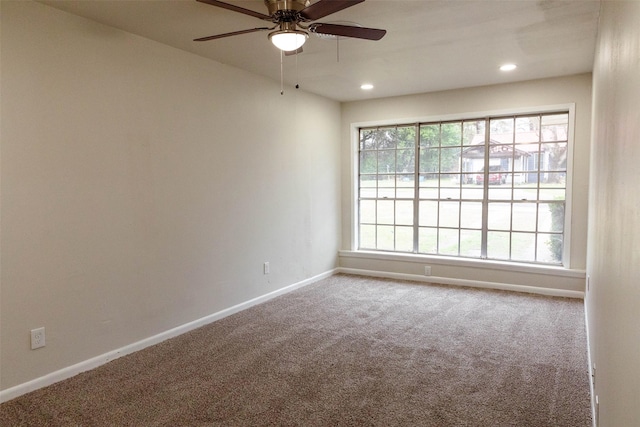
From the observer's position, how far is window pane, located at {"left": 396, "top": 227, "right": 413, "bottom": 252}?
5785 mm

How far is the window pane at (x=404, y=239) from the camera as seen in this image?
19.0 ft

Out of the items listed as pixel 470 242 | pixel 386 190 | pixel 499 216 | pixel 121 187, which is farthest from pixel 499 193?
pixel 121 187

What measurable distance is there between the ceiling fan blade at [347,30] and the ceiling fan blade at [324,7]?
9 centimetres

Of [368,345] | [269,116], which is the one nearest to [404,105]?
[269,116]

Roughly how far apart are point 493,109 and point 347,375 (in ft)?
12.3

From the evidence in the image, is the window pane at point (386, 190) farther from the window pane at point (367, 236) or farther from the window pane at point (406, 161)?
the window pane at point (367, 236)

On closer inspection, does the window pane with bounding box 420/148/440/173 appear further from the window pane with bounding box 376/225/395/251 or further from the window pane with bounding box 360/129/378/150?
the window pane with bounding box 376/225/395/251

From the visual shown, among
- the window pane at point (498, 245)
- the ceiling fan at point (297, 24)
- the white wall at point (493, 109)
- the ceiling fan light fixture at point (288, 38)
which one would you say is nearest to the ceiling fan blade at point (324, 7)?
the ceiling fan at point (297, 24)

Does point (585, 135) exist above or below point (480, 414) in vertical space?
above

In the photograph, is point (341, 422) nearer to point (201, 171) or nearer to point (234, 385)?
point (234, 385)

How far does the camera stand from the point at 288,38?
237 cm

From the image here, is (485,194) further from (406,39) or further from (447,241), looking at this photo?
(406,39)

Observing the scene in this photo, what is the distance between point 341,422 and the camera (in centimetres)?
228

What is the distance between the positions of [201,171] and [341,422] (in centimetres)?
252
